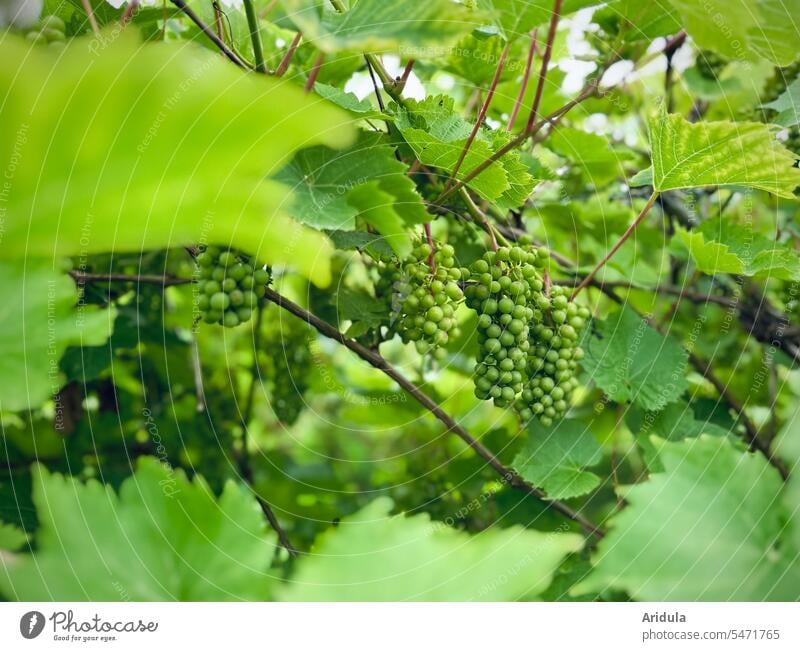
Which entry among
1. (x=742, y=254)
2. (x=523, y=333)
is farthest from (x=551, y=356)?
(x=742, y=254)

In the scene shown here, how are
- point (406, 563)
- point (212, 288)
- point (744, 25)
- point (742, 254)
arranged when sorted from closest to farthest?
point (406, 563)
point (212, 288)
point (744, 25)
point (742, 254)

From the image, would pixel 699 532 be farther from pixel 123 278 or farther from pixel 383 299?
pixel 123 278

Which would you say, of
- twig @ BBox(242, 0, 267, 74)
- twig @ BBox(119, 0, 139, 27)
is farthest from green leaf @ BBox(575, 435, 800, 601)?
twig @ BBox(119, 0, 139, 27)

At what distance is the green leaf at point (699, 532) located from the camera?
54 centimetres

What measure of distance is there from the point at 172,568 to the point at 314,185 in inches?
10.4

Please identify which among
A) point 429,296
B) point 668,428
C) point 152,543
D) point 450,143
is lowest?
point 668,428

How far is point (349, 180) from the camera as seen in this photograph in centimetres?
48

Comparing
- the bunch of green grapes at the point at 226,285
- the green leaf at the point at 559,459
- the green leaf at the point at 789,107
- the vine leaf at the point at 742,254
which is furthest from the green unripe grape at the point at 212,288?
the green leaf at the point at 789,107

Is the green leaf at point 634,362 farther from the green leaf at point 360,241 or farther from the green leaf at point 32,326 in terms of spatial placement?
the green leaf at point 32,326

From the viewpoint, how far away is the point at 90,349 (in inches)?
25.4

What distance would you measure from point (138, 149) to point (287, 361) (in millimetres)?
606

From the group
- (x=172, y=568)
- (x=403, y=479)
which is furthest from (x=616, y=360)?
(x=172, y=568)

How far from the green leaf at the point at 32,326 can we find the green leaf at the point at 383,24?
21 cm

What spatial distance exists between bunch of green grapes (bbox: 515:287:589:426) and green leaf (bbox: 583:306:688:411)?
0.08m
